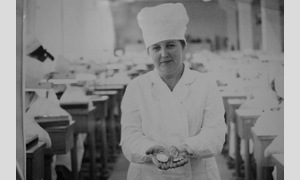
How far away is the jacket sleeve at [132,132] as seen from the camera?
4.24 feet

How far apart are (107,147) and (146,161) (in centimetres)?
21

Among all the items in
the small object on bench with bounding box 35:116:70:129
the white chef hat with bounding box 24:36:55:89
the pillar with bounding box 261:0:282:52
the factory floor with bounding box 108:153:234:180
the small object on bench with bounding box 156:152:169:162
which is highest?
the pillar with bounding box 261:0:282:52

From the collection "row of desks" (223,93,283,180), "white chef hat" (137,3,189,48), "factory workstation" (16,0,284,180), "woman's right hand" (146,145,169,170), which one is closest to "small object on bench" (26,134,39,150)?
"factory workstation" (16,0,284,180)

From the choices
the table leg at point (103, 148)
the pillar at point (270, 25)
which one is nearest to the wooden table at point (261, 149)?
the pillar at point (270, 25)

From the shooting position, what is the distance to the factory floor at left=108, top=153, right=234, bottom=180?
4.52 ft

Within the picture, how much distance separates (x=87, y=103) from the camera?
1.46 metres

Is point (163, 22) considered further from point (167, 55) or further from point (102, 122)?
point (102, 122)

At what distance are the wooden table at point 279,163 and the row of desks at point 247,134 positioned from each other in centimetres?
3

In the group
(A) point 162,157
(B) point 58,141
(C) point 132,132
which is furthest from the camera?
(B) point 58,141

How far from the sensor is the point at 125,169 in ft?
4.59

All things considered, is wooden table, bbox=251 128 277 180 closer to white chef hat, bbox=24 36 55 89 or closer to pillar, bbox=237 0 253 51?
pillar, bbox=237 0 253 51

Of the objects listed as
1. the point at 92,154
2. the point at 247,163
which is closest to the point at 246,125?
the point at 247,163

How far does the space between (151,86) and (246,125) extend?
1.40 feet

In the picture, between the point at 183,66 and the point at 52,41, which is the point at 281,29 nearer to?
the point at 183,66
